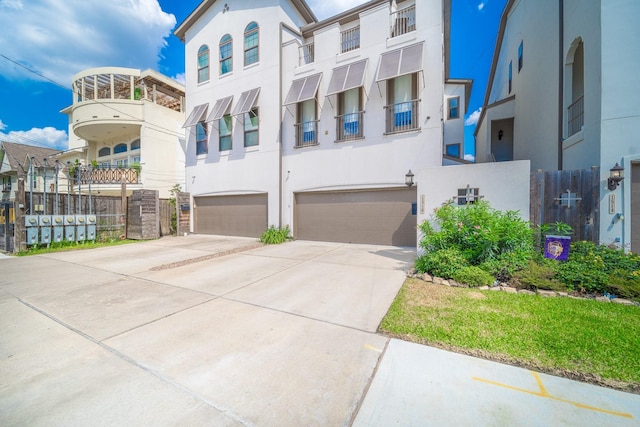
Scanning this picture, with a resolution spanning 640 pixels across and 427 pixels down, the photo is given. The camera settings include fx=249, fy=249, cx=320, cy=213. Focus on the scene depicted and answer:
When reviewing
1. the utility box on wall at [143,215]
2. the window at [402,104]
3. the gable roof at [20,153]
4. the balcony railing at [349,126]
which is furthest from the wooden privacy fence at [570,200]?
the gable roof at [20,153]

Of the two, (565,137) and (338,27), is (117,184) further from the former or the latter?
(565,137)

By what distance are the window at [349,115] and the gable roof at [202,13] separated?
5.89 meters

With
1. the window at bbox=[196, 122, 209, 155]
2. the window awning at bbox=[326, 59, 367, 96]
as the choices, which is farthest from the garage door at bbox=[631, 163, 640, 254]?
the window at bbox=[196, 122, 209, 155]

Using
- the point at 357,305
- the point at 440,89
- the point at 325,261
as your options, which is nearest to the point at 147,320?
the point at 357,305

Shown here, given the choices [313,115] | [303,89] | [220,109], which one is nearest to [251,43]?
[220,109]

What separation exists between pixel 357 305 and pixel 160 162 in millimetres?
17583

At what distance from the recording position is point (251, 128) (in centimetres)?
1166

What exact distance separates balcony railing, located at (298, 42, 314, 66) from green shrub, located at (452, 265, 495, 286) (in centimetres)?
1044

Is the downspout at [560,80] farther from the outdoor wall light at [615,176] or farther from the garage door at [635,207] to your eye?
the outdoor wall light at [615,176]

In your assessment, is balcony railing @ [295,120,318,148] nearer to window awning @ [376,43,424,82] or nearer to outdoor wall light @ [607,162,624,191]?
window awning @ [376,43,424,82]

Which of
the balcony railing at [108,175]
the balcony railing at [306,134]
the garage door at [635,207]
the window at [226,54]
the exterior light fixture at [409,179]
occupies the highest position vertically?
the window at [226,54]

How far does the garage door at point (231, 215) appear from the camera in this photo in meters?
11.6

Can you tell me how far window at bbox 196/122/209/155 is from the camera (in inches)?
515

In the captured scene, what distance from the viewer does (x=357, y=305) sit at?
3.85 metres
